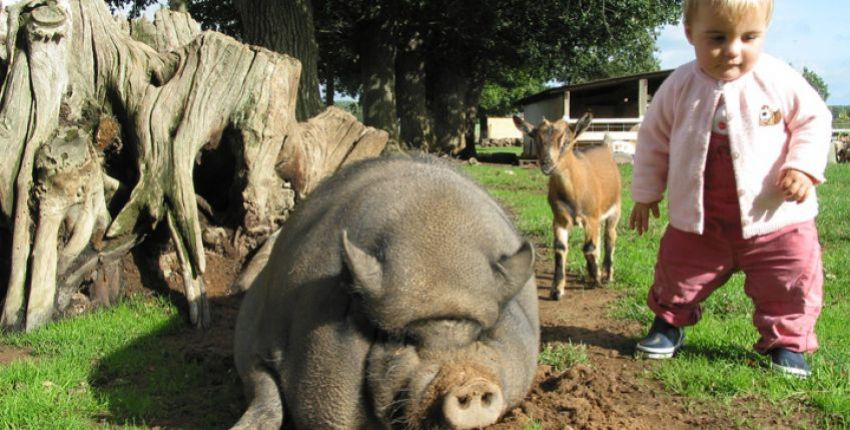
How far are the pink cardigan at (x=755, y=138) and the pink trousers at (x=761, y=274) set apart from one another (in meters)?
0.12

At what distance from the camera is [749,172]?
4.40 metres

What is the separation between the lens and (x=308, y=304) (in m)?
3.60

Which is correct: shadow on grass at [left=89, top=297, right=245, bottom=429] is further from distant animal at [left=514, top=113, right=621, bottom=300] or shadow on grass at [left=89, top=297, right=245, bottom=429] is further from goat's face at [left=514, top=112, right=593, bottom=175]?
goat's face at [left=514, top=112, right=593, bottom=175]

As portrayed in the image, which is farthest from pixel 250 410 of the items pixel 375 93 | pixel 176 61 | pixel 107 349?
pixel 375 93

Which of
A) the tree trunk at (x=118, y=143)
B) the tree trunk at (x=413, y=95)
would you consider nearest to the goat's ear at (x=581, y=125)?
the tree trunk at (x=118, y=143)

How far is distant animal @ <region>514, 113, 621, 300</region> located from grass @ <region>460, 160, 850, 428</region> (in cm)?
32

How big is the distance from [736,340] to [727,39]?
202 cm

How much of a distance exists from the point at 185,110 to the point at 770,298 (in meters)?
4.48

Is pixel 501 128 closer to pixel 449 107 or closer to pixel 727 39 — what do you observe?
pixel 449 107

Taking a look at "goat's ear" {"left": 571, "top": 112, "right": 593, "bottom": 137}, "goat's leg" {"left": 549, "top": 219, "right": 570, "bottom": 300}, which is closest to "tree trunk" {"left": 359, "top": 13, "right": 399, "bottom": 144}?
"goat's ear" {"left": 571, "top": 112, "right": 593, "bottom": 137}

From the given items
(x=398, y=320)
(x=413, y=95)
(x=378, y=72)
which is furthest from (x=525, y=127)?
(x=413, y=95)

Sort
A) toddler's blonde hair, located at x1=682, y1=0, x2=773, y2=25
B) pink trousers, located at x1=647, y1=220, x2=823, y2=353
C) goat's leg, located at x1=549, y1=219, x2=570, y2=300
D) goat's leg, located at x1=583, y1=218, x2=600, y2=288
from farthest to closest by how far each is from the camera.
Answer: goat's leg, located at x1=583, y1=218, x2=600, y2=288 → goat's leg, located at x1=549, y1=219, x2=570, y2=300 → pink trousers, located at x1=647, y1=220, x2=823, y2=353 → toddler's blonde hair, located at x1=682, y1=0, x2=773, y2=25

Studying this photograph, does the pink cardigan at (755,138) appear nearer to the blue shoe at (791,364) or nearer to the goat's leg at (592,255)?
the blue shoe at (791,364)

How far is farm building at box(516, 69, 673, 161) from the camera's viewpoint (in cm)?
2780
